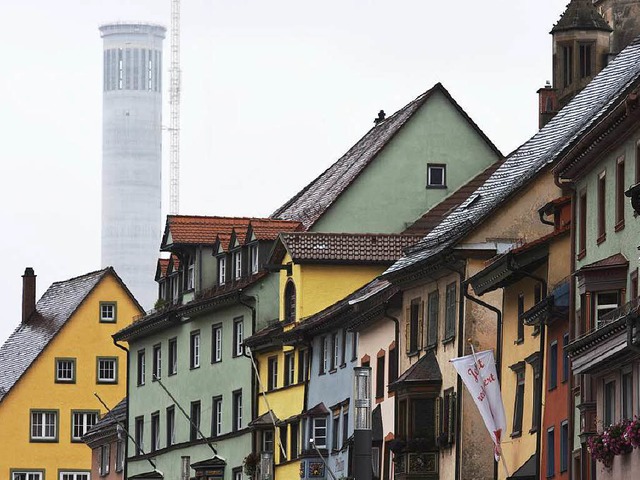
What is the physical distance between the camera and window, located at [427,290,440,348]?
7706cm

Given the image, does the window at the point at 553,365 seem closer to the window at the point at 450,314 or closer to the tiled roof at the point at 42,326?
the window at the point at 450,314

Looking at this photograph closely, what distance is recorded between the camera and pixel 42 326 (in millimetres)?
152000

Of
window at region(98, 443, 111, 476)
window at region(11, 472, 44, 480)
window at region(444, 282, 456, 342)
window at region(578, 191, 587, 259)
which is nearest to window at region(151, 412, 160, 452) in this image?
window at region(98, 443, 111, 476)

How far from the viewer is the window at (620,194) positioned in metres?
56.3

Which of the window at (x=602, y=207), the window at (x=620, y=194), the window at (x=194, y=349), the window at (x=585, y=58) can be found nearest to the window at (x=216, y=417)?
the window at (x=194, y=349)

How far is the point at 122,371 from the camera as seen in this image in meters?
149

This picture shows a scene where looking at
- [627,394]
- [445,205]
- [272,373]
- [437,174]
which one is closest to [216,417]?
[272,373]

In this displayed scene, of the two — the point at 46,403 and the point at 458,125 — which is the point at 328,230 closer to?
the point at 458,125

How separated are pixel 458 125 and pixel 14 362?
5453 cm

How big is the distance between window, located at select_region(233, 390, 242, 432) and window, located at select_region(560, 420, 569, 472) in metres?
44.2

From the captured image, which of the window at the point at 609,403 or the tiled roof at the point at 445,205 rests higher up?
the tiled roof at the point at 445,205

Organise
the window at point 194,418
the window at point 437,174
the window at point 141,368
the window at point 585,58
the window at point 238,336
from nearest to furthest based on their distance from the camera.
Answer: the window at point 585,58
the window at point 437,174
the window at point 238,336
the window at point 194,418
the window at point 141,368

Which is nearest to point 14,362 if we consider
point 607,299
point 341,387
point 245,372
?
point 245,372

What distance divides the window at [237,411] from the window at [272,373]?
4103 millimetres
